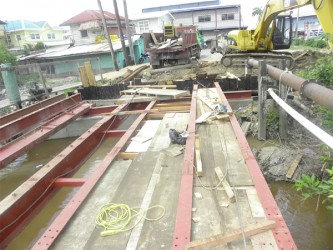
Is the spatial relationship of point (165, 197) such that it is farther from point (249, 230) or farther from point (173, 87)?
point (173, 87)

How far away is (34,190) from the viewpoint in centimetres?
383

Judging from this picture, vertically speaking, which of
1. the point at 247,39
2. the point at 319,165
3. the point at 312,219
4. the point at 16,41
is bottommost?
the point at 312,219

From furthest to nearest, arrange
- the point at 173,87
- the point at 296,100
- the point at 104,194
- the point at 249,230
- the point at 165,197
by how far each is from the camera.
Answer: the point at 173,87
the point at 296,100
the point at 104,194
the point at 165,197
the point at 249,230

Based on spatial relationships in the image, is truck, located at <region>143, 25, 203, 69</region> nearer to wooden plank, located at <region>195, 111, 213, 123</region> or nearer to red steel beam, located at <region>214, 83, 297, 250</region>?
wooden plank, located at <region>195, 111, 213, 123</region>

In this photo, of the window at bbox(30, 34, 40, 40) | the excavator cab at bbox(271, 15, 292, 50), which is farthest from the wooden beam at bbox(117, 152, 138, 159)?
the window at bbox(30, 34, 40, 40)

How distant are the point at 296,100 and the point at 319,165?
2.79 m

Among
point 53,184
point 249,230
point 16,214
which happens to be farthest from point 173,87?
point 249,230

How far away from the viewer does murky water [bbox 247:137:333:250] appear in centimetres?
394

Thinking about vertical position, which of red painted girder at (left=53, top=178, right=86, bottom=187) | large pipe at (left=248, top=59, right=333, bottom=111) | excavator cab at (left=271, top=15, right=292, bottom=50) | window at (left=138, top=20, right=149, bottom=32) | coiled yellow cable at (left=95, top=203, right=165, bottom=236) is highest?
window at (left=138, top=20, right=149, bottom=32)

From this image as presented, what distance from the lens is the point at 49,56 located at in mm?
25156

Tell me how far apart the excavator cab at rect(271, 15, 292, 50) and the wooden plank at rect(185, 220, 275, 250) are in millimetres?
11935

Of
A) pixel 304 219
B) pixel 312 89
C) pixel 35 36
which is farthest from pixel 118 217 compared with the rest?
pixel 35 36

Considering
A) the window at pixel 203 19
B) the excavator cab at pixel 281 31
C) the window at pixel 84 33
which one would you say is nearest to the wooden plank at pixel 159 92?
the excavator cab at pixel 281 31

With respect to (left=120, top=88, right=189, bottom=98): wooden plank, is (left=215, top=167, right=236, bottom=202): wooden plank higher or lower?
lower
